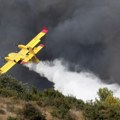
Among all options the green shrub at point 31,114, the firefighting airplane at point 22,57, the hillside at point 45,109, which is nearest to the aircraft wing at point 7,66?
the firefighting airplane at point 22,57

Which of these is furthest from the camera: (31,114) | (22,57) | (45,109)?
(22,57)

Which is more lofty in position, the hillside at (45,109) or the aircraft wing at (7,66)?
the aircraft wing at (7,66)

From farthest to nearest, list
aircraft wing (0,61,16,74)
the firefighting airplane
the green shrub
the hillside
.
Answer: the firefighting airplane < aircraft wing (0,61,16,74) < the hillside < the green shrub

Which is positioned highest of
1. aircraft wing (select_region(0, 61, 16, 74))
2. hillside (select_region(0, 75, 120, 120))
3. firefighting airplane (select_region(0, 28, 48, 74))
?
firefighting airplane (select_region(0, 28, 48, 74))

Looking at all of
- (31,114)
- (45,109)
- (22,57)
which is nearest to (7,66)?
(22,57)

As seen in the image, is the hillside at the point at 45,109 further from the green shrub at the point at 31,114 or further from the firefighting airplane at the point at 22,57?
the firefighting airplane at the point at 22,57

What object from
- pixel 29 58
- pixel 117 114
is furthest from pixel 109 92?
pixel 117 114

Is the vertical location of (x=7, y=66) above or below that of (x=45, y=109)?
above

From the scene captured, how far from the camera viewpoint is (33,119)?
5225 cm

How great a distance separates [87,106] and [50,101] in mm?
7030

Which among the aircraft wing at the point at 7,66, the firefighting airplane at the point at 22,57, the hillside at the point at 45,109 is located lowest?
the hillside at the point at 45,109

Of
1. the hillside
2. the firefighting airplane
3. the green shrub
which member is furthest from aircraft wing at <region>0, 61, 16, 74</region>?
the green shrub

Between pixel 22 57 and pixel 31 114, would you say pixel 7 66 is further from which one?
pixel 31 114

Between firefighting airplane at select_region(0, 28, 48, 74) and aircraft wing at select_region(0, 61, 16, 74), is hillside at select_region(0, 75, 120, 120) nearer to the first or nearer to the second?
aircraft wing at select_region(0, 61, 16, 74)
